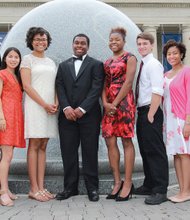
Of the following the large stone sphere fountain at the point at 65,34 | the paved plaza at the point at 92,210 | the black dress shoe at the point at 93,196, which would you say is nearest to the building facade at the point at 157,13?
the large stone sphere fountain at the point at 65,34

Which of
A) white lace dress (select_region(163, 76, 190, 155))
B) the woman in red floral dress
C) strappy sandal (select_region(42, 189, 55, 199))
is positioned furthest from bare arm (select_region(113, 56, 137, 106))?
strappy sandal (select_region(42, 189, 55, 199))

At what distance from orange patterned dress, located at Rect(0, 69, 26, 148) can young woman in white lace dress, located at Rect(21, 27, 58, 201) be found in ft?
0.33

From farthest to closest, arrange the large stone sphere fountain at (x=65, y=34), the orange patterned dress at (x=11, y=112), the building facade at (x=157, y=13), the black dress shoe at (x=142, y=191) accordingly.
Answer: the building facade at (x=157, y=13)
the large stone sphere fountain at (x=65, y=34)
the black dress shoe at (x=142, y=191)
the orange patterned dress at (x=11, y=112)

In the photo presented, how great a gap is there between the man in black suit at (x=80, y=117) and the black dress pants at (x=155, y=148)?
0.60 metres

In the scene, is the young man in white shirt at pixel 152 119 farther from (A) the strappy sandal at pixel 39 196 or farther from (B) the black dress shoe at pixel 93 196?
(A) the strappy sandal at pixel 39 196

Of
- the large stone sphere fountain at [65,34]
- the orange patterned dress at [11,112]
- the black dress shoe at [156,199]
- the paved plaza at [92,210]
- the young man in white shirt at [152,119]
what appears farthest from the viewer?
the large stone sphere fountain at [65,34]

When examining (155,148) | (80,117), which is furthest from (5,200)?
(155,148)

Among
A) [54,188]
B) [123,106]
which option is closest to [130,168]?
[123,106]

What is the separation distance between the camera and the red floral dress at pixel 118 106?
5392 mm

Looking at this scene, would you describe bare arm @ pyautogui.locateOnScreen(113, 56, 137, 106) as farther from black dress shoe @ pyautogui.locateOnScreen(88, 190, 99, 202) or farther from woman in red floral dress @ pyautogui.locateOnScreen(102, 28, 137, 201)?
black dress shoe @ pyautogui.locateOnScreen(88, 190, 99, 202)

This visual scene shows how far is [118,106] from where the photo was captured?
5.44 m

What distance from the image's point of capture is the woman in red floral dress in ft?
17.7

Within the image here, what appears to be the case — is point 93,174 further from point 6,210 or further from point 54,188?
point 6,210

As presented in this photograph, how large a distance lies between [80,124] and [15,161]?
144 cm
